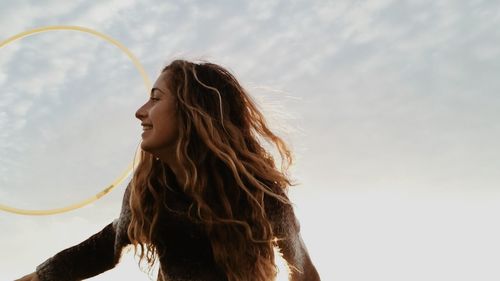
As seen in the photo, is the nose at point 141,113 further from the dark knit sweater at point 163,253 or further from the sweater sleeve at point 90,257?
the sweater sleeve at point 90,257

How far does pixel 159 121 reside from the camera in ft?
14.1

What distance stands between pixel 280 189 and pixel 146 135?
1.13m

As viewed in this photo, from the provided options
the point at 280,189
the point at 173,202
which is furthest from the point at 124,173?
the point at 280,189

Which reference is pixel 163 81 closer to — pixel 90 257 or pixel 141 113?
pixel 141 113

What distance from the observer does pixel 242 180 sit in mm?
4457

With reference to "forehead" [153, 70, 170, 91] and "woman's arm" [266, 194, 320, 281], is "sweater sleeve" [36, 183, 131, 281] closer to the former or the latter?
"forehead" [153, 70, 170, 91]

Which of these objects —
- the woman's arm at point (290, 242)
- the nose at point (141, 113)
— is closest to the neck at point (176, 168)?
the nose at point (141, 113)

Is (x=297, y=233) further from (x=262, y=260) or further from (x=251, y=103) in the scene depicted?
(x=251, y=103)

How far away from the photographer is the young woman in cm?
427

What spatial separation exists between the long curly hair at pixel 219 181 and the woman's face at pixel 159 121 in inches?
2.7

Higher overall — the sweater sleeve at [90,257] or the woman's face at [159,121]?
the woman's face at [159,121]

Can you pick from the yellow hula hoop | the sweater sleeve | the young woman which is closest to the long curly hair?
the young woman

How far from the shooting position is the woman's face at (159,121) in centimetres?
424

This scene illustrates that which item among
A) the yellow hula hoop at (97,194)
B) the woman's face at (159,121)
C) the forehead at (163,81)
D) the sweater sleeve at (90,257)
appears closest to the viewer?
the woman's face at (159,121)
